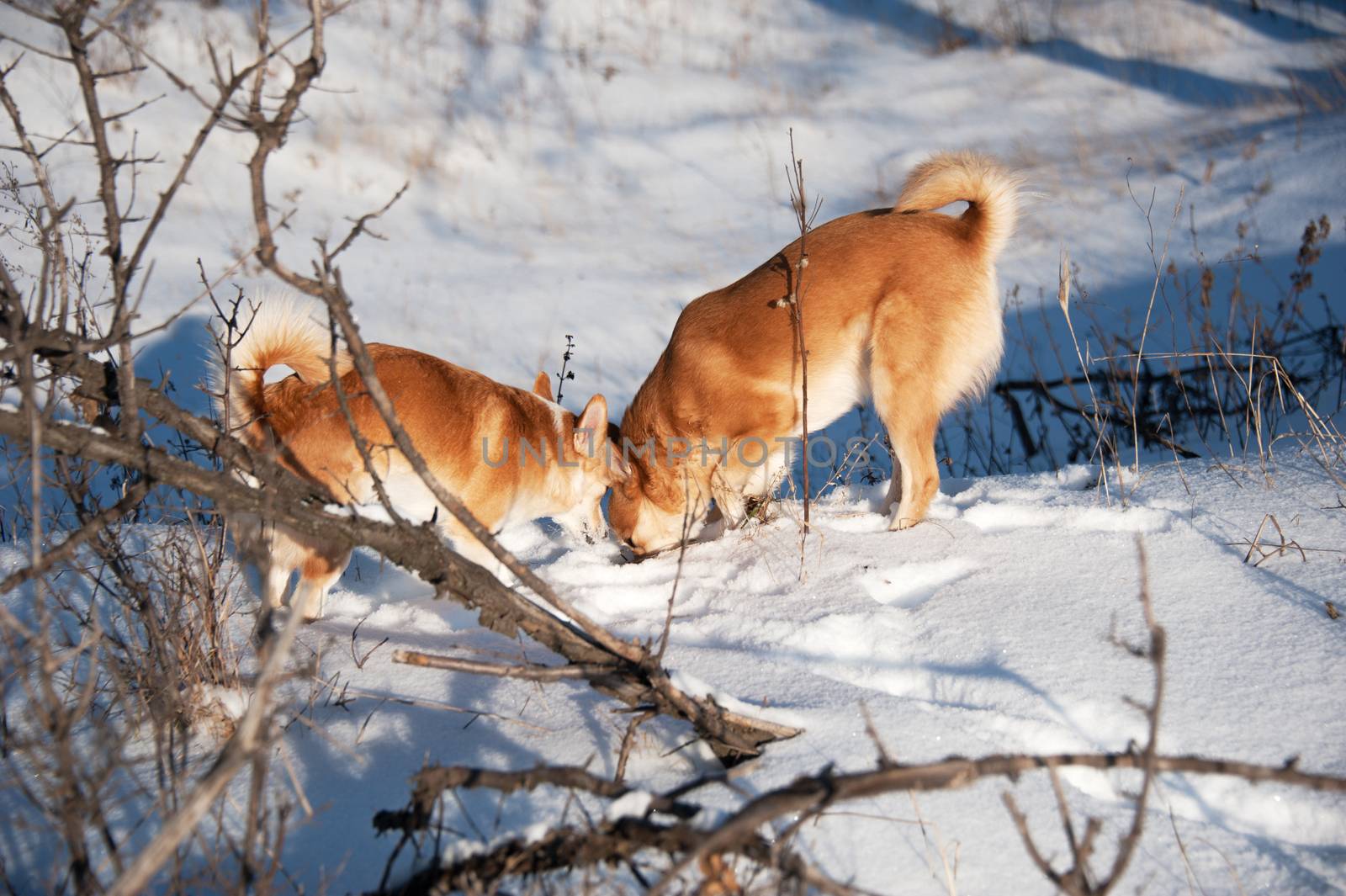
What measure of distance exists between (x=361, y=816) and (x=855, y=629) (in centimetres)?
151

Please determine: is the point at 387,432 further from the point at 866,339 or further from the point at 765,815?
Result: the point at 765,815

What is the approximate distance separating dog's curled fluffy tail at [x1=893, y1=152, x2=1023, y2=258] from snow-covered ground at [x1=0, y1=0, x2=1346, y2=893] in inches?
44.7

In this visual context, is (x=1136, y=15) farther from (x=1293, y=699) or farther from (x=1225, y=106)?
(x=1293, y=699)

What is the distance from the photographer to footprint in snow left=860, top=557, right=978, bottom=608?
3.07 meters

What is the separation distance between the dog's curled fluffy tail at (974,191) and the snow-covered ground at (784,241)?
113cm

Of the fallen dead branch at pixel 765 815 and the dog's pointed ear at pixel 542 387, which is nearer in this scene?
the fallen dead branch at pixel 765 815

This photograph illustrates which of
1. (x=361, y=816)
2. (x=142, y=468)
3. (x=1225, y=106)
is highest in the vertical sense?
(x=1225, y=106)

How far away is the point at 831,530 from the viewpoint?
12.1 feet

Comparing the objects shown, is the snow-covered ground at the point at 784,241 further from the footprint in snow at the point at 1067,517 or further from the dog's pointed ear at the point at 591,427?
the dog's pointed ear at the point at 591,427

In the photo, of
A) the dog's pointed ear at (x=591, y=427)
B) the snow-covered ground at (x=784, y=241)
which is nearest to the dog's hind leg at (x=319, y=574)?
the snow-covered ground at (x=784, y=241)

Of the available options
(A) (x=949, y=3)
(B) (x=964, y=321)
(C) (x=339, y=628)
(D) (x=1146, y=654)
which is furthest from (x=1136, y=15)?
(C) (x=339, y=628)

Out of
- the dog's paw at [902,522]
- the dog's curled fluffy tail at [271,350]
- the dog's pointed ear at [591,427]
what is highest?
the dog's curled fluffy tail at [271,350]

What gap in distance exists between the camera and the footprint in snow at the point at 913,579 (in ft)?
10.1

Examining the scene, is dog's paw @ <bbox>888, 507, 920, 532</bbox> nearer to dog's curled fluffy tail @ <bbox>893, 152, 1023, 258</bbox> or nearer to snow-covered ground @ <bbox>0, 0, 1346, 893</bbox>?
snow-covered ground @ <bbox>0, 0, 1346, 893</bbox>
